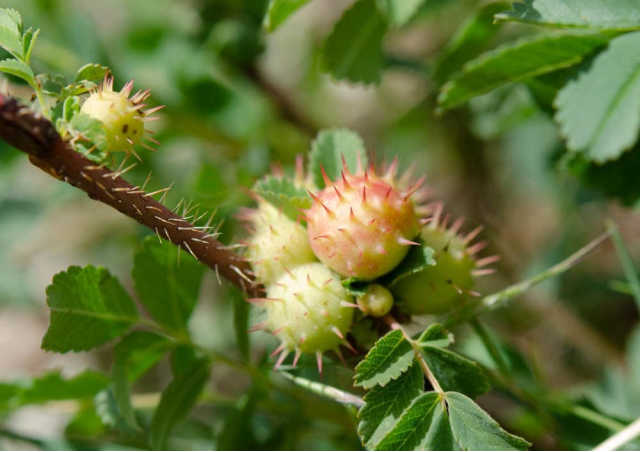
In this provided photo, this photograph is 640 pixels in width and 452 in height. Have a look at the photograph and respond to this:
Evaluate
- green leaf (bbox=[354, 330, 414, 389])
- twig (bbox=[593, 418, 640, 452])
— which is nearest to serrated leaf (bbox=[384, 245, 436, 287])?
green leaf (bbox=[354, 330, 414, 389])

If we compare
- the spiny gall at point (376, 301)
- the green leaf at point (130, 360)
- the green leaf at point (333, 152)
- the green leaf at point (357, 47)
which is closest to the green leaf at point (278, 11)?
the green leaf at point (333, 152)

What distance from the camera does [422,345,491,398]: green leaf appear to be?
1.22 m

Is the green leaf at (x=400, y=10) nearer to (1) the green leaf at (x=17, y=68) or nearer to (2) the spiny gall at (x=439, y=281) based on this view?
(2) the spiny gall at (x=439, y=281)

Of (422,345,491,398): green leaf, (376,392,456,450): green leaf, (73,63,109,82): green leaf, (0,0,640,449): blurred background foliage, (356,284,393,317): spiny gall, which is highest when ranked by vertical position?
(73,63,109,82): green leaf

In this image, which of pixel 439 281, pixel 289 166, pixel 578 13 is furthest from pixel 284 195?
pixel 289 166

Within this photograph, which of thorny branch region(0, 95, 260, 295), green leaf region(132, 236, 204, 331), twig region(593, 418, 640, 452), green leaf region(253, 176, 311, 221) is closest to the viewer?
thorny branch region(0, 95, 260, 295)

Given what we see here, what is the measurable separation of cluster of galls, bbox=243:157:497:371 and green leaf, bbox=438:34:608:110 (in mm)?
337

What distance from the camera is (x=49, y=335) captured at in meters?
1.31

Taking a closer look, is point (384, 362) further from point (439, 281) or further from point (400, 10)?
point (400, 10)

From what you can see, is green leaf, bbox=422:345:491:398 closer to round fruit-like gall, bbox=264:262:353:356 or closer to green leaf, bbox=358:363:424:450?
green leaf, bbox=358:363:424:450

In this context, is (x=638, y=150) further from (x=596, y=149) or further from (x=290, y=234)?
(x=290, y=234)

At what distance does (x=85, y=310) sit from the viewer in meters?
1.40

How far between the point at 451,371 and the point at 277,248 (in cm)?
38

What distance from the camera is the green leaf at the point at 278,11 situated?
1.41 m
